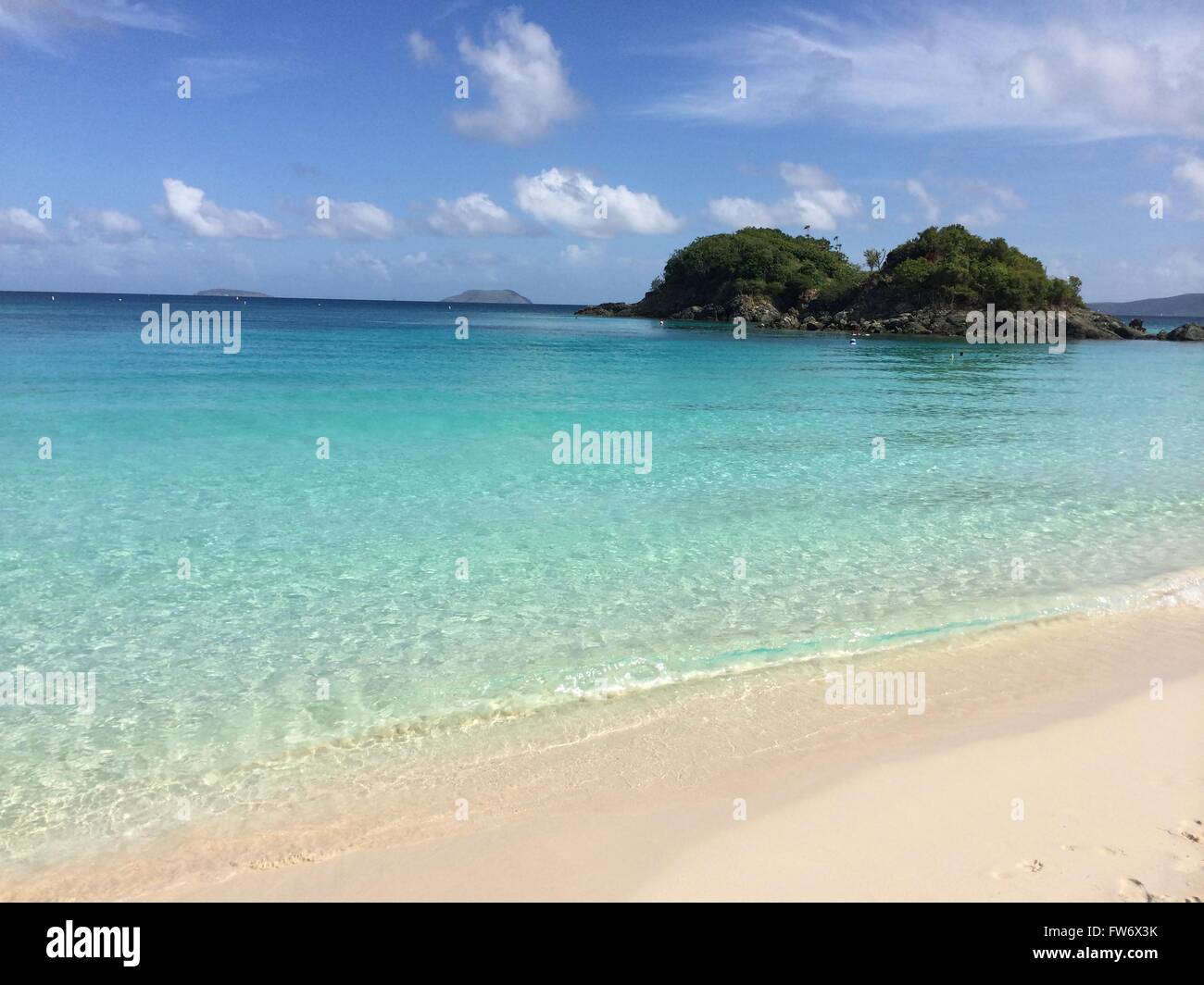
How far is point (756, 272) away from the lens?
396 feet

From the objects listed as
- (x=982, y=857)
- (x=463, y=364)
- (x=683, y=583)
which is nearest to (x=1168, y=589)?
(x=683, y=583)

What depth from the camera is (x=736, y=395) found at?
Answer: 2827 cm

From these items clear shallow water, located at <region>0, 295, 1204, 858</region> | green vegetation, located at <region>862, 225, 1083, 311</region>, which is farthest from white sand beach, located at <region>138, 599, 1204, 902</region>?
green vegetation, located at <region>862, 225, 1083, 311</region>

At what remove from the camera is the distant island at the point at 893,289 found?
281 feet

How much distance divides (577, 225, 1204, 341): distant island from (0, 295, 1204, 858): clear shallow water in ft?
227

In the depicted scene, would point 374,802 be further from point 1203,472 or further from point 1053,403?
point 1053,403

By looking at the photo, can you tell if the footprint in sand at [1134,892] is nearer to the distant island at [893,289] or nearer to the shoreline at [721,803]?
the shoreline at [721,803]

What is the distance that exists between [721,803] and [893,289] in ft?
324

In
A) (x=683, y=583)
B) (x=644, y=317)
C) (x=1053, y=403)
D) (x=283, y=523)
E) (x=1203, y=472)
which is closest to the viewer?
(x=683, y=583)

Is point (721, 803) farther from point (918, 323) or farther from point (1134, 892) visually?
point (918, 323)

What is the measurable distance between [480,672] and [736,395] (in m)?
22.6

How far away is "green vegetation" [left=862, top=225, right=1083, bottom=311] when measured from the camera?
285 feet

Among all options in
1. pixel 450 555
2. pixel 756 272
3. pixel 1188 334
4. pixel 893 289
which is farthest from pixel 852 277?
pixel 450 555
